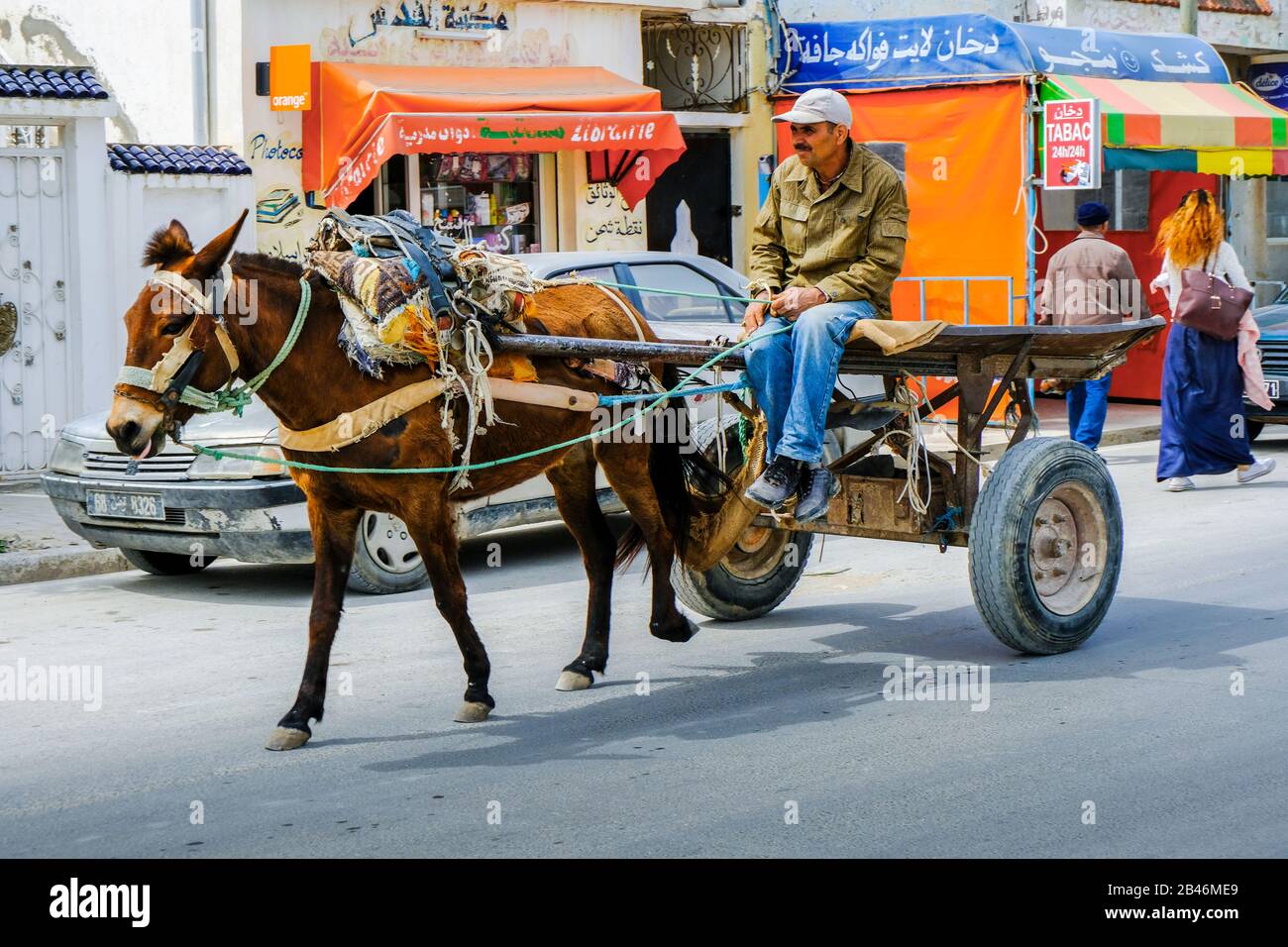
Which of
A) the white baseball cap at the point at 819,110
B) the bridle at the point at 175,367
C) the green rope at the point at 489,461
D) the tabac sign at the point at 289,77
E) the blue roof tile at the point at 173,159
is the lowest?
the green rope at the point at 489,461

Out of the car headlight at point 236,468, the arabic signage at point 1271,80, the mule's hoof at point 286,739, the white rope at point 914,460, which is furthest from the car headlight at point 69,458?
the arabic signage at point 1271,80

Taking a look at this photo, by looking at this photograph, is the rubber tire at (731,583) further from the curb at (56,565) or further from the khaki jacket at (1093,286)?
the khaki jacket at (1093,286)

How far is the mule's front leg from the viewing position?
625 cm

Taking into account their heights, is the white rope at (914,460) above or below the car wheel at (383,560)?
above

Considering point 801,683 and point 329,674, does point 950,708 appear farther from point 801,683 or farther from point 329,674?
point 329,674

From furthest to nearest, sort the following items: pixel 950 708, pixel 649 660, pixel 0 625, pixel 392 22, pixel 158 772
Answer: pixel 392 22 < pixel 0 625 < pixel 649 660 < pixel 950 708 < pixel 158 772

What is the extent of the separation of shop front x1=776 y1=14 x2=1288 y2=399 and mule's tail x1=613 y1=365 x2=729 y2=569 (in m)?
9.16

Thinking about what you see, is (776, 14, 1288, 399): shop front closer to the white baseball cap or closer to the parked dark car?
the parked dark car

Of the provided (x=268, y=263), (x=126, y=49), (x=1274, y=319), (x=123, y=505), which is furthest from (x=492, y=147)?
(x=268, y=263)

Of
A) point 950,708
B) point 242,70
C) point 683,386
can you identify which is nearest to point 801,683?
point 950,708

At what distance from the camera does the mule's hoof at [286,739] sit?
20.3 feet

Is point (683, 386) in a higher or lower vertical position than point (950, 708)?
higher

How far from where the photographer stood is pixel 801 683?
7102 mm

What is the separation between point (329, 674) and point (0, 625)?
237 cm
